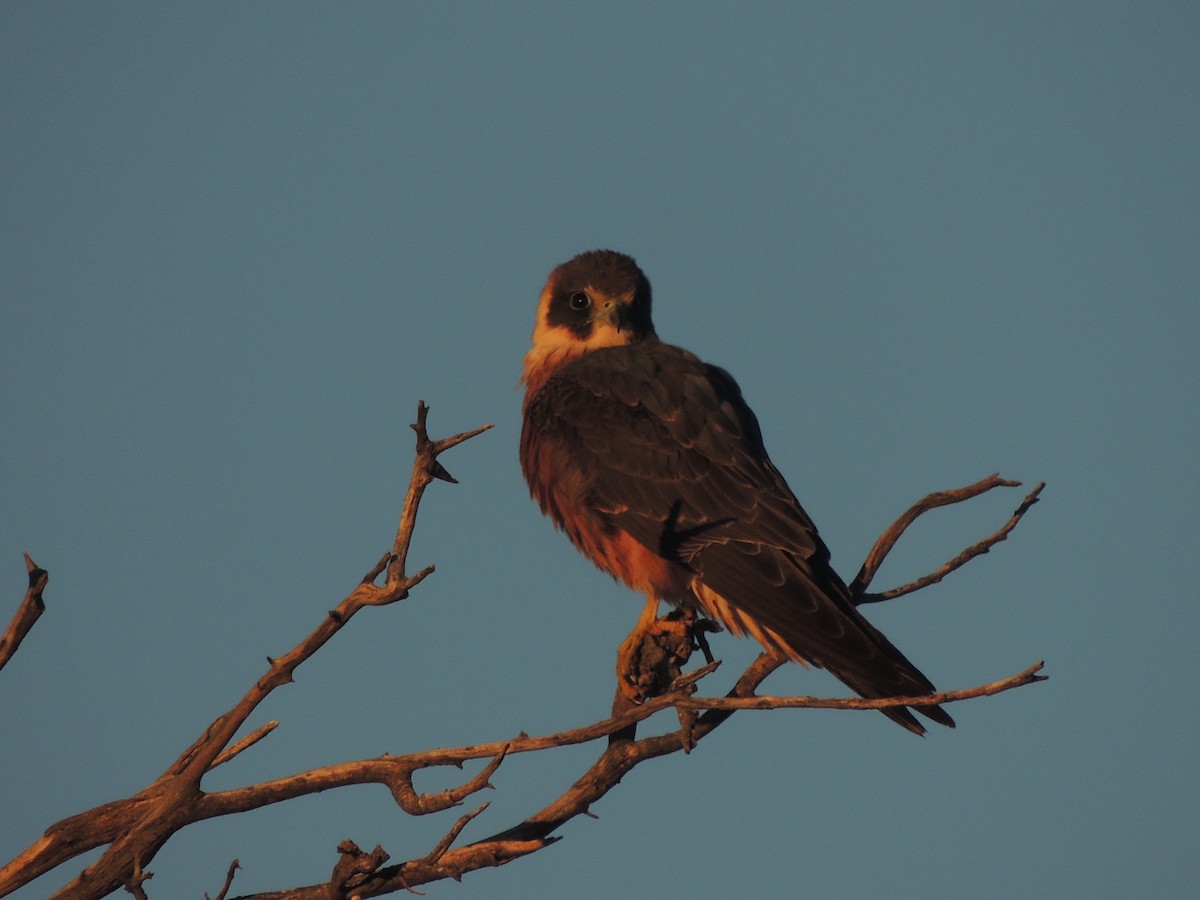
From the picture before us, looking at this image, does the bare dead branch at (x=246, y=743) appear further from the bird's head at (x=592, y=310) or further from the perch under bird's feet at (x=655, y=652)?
the bird's head at (x=592, y=310)

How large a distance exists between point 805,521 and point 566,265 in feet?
8.07

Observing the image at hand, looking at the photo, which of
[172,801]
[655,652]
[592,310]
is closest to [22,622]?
[172,801]

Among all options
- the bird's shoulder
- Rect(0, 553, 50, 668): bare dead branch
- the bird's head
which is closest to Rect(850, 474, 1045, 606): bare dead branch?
the bird's shoulder

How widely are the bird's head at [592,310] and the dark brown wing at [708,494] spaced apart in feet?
1.14

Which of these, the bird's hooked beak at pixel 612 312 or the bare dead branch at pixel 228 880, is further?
the bird's hooked beak at pixel 612 312

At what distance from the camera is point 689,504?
5715mm

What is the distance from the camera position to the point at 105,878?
A: 408cm

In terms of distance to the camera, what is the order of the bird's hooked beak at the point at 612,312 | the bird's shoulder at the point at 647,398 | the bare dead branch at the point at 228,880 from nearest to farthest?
the bare dead branch at the point at 228,880, the bird's shoulder at the point at 647,398, the bird's hooked beak at the point at 612,312

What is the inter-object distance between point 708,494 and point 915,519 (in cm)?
89

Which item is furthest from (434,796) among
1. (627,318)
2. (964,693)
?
(627,318)

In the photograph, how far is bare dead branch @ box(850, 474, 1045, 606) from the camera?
5.14m

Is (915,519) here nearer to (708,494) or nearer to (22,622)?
(708,494)

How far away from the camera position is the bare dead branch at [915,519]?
5.14 m

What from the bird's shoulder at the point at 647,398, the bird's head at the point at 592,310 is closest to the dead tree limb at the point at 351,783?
the bird's shoulder at the point at 647,398
